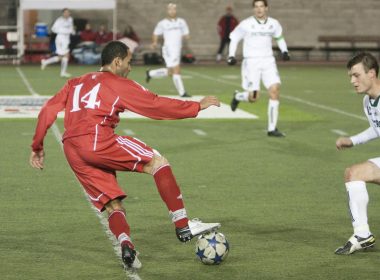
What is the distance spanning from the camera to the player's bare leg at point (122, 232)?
800 centimetres

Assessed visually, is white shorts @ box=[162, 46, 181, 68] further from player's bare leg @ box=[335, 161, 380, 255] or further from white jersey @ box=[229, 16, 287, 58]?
player's bare leg @ box=[335, 161, 380, 255]

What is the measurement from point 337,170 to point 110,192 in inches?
237

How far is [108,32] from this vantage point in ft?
133

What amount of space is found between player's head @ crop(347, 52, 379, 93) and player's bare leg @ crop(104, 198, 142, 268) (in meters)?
2.11

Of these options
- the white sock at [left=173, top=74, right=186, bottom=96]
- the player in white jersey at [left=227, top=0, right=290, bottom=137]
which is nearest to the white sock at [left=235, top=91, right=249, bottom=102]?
the player in white jersey at [left=227, top=0, right=290, bottom=137]

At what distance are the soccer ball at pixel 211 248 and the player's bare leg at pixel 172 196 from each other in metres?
0.07

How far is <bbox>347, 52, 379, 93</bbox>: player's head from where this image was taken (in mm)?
8711

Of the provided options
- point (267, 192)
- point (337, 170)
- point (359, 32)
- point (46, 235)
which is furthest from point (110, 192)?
point (359, 32)

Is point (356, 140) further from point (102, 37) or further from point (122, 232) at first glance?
point (102, 37)

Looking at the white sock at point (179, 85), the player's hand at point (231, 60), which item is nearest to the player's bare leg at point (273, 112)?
the player's hand at point (231, 60)

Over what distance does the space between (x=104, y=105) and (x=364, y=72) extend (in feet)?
6.83

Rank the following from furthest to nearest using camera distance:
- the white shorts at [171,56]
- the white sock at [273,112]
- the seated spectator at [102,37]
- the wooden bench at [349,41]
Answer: the wooden bench at [349,41], the seated spectator at [102,37], the white shorts at [171,56], the white sock at [273,112]

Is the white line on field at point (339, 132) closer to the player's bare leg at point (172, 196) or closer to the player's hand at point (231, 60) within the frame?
the player's hand at point (231, 60)

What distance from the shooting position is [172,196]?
8398mm
